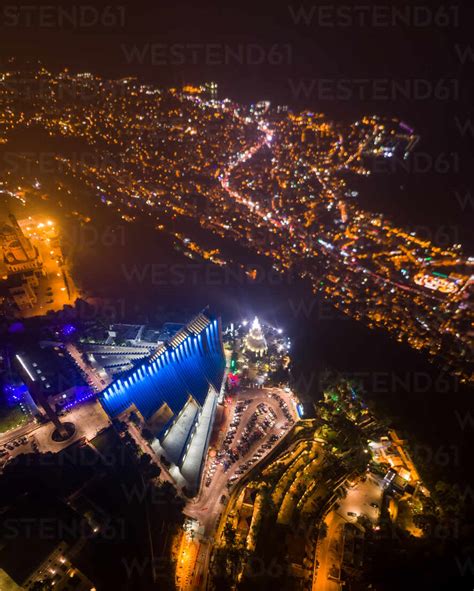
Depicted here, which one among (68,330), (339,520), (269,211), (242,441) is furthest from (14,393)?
(269,211)

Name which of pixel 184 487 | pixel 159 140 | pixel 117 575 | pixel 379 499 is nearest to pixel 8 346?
pixel 184 487

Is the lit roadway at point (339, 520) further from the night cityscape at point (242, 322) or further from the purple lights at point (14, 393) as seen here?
the purple lights at point (14, 393)

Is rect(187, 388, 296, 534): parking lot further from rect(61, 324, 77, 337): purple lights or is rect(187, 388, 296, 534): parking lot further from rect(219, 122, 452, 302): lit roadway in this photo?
rect(219, 122, 452, 302): lit roadway

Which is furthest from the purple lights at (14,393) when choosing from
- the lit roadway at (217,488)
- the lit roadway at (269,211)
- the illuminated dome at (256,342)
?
the lit roadway at (269,211)

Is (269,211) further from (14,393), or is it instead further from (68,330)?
(14,393)

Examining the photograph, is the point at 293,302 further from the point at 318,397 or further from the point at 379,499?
the point at 379,499
